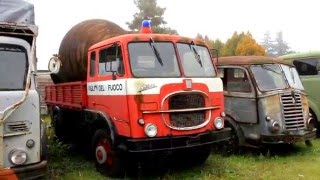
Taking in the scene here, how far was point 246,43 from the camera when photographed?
45.8 metres

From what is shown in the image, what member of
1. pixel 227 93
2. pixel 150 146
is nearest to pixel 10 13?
pixel 150 146

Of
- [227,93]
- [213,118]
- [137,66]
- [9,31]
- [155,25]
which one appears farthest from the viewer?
[155,25]

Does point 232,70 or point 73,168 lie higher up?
point 232,70

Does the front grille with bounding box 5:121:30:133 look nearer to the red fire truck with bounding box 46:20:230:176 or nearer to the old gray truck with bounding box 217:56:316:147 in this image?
the red fire truck with bounding box 46:20:230:176

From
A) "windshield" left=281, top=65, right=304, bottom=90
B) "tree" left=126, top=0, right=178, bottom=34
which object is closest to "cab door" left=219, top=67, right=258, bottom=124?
"windshield" left=281, top=65, right=304, bottom=90

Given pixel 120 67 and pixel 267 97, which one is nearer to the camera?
pixel 120 67

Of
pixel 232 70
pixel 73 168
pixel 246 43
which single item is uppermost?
pixel 246 43

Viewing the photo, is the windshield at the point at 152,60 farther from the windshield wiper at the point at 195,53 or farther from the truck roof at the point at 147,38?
the windshield wiper at the point at 195,53

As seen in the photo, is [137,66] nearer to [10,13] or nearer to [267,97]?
[10,13]

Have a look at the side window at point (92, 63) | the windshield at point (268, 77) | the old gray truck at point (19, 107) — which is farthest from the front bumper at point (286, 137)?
the old gray truck at point (19, 107)

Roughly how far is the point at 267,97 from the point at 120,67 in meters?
3.54

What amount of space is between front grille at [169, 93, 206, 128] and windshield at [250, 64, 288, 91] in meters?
2.38

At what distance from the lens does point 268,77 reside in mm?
8992

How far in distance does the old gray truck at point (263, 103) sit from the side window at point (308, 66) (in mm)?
2073
